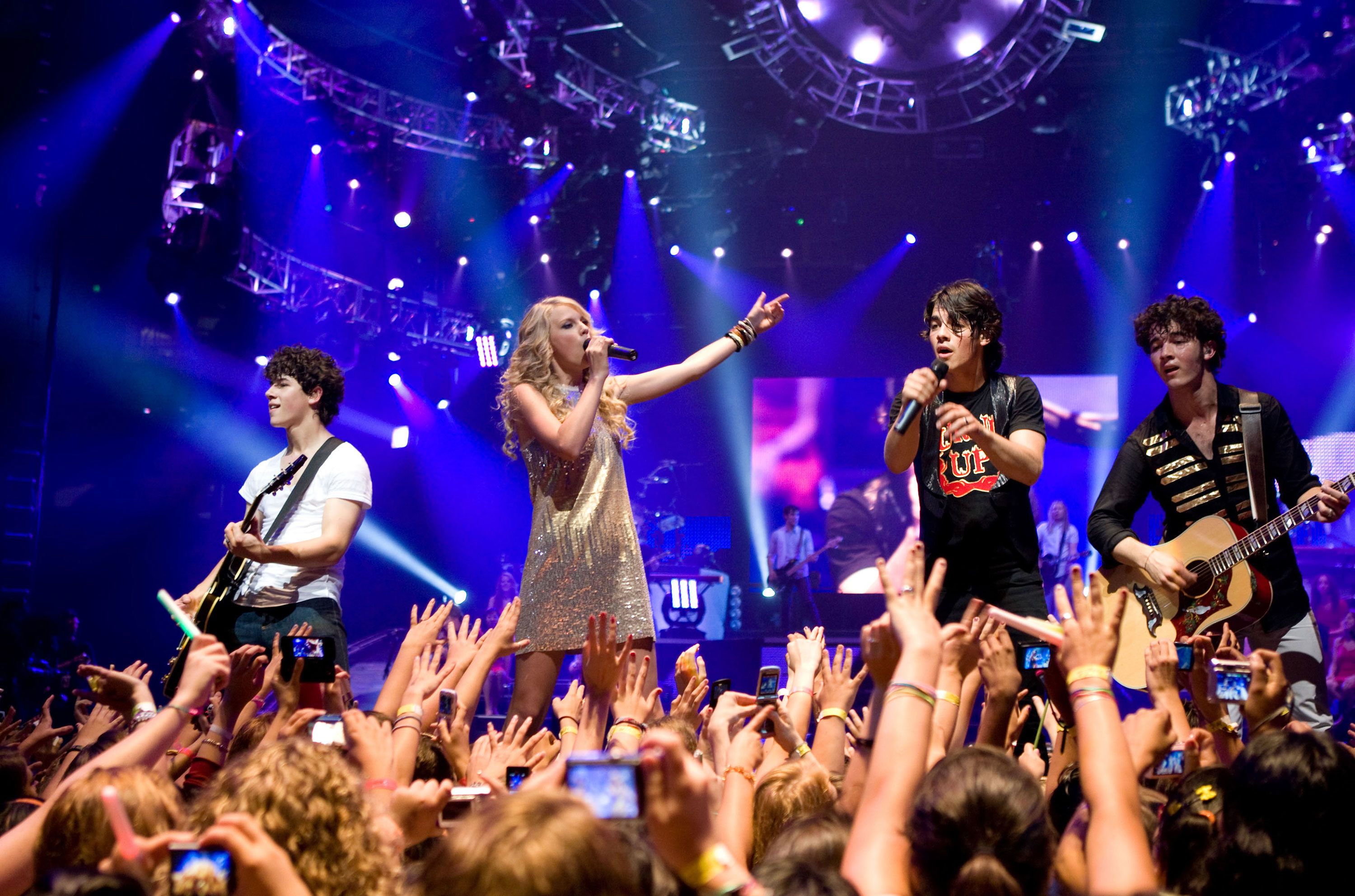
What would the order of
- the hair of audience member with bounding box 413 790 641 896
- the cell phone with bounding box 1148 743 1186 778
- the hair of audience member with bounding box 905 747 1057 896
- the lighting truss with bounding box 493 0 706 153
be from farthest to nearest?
the lighting truss with bounding box 493 0 706 153 < the cell phone with bounding box 1148 743 1186 778 < the hair of audience member with bounding box 905 747 1057 896 < the hair of audience member with bounding box 413 790 641 896

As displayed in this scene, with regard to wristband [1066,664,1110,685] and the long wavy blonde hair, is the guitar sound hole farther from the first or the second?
wristband [1066,664,1110,685]

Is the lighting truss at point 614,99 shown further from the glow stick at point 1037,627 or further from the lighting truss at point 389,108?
the glow stick at point 1037,627

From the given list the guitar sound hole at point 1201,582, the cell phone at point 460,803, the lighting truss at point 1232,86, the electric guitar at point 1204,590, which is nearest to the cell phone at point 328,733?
the cell phone at point 460,803

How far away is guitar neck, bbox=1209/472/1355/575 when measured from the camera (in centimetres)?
355

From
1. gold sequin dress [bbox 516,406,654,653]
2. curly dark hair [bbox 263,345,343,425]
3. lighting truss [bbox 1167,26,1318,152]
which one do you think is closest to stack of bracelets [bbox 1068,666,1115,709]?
gold sequin dress [bbox 516,406,654,653]

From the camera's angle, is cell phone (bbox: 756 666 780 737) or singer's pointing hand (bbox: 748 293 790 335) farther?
singer's pointing hand (bbox: 748 293 790 335)

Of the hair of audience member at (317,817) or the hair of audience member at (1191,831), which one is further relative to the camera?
the hair of audience member at (1191,831)

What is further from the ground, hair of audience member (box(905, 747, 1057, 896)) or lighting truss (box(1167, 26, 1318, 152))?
lighting truss (box(1167, 26, 1318, 152))

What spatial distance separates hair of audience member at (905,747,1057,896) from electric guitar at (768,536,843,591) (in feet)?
35.4

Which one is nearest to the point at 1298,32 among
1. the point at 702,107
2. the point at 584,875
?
the point at 702,107

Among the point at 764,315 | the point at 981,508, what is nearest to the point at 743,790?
the point at 981,508

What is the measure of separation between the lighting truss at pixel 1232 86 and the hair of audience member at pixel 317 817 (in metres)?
11.8

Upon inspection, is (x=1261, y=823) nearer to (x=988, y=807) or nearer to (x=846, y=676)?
(x=988, y=807)

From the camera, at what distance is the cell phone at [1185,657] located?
8.77 feet
